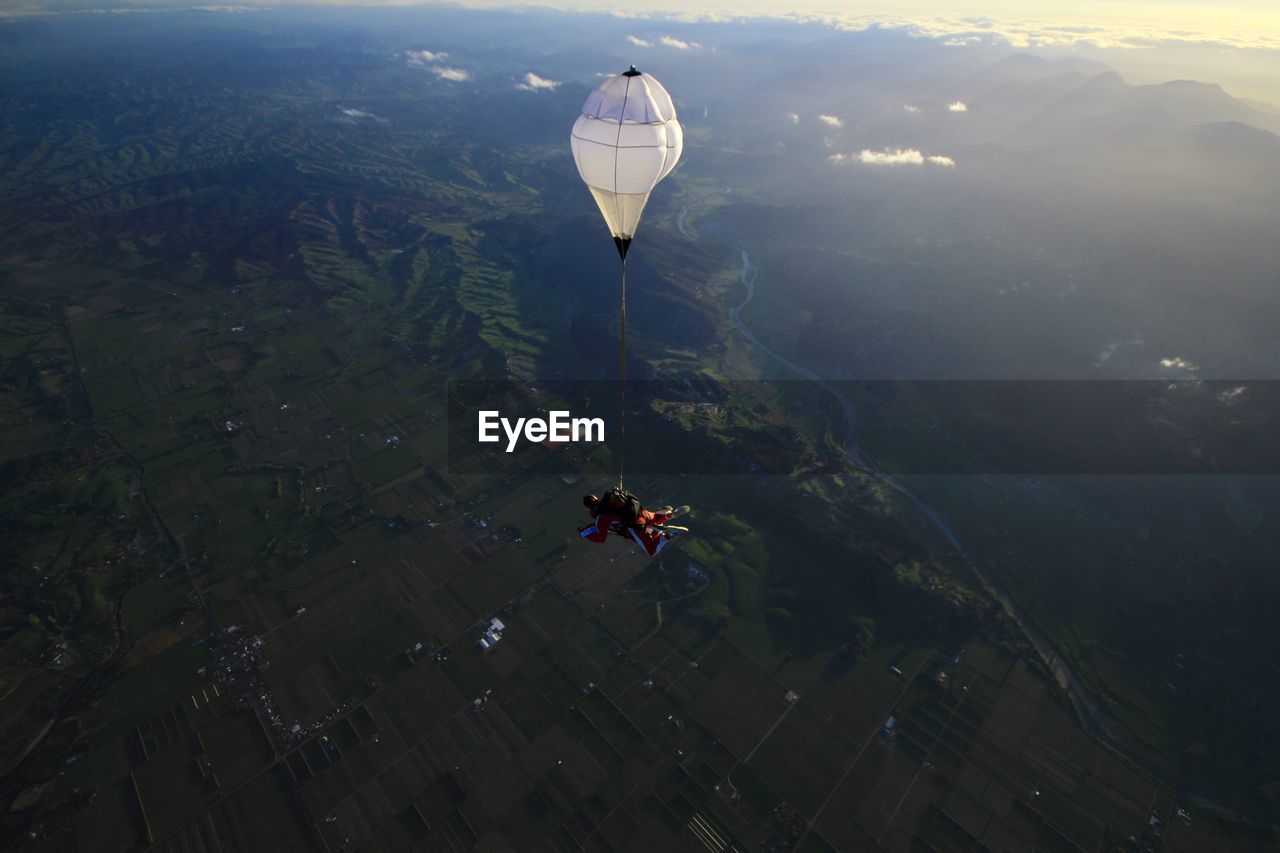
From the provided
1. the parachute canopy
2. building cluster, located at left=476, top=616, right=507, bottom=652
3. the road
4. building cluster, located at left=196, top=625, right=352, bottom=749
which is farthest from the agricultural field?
the parachute canopy

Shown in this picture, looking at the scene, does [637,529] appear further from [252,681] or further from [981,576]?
[981,576]

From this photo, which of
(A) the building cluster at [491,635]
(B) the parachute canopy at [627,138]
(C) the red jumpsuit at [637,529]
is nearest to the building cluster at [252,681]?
(A) the building cluster at [491,635]

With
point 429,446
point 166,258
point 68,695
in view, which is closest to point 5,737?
point 68,695

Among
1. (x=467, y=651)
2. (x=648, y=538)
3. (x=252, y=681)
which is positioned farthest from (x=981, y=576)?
(x=252, y=681)

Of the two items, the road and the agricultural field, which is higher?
the road

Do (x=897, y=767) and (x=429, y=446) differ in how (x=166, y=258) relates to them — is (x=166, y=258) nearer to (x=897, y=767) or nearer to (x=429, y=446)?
(x=429, y=446)

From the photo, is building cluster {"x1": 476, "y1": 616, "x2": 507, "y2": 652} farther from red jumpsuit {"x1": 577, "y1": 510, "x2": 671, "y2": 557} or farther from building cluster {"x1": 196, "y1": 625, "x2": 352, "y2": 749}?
red jumpsuit {"x1": 577, "y1": 510, "x2": 671, "y2": 557}

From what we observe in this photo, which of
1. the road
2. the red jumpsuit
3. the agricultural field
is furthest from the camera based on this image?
the road
